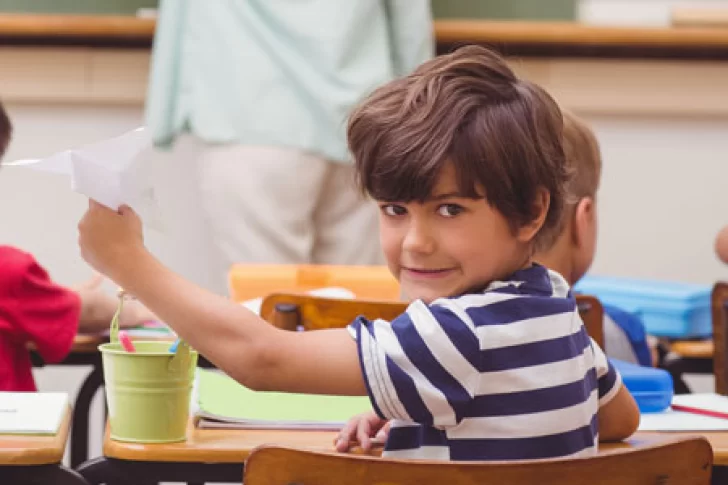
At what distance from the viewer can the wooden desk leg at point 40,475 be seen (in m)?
1.32

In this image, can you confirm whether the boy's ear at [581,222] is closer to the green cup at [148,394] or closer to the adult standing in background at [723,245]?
the adult standing in background at [723,245]

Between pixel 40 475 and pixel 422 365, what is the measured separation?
0.42m

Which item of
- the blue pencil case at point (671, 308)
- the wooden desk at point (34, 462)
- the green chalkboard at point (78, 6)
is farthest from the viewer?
the green chalkboard at point (78, 6)

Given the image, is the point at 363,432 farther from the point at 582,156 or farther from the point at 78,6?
the point at 78,6

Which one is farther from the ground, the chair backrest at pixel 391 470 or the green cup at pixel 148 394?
the chair backrest at pixel 391 470

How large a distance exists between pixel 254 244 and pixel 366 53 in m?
0.61

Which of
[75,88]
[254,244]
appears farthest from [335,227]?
[75,88]

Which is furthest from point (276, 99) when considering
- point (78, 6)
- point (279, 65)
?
point (78, 6)

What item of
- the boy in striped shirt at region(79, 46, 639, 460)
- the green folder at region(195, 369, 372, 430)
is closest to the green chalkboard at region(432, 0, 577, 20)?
the green folder at region(195, 369, 372, 430)

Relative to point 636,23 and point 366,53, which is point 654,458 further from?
point 636,23

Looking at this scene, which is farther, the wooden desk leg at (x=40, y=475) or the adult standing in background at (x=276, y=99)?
the adult standing in background at (x=276, y=99)

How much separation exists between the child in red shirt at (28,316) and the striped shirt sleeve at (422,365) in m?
1.00

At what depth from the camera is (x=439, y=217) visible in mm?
1317

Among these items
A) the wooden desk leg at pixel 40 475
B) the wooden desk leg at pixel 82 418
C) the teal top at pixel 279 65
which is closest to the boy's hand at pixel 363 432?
the wooden desk leg at pixel 40 475
